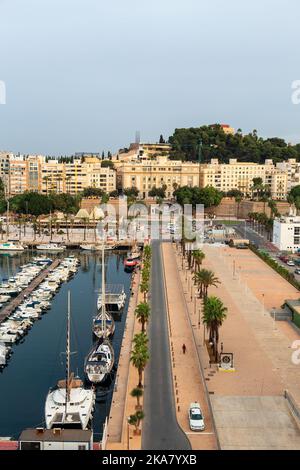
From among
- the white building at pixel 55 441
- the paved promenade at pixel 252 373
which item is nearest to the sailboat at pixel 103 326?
the paved promenade at pixel 252 373

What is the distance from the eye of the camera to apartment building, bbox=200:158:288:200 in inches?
5300

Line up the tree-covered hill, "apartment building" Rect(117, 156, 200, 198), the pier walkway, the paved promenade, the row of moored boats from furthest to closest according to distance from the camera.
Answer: the tree-covered hill
"apartment building" Rect(117, 156, 200, 198)
the pier walkway
the row of moored boats
the paved promenade

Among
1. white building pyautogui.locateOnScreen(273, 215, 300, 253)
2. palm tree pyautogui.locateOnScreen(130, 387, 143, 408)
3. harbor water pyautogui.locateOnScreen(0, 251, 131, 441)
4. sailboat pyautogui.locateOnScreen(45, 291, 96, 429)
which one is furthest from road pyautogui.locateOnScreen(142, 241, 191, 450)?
white building pyautogui.locateOnScreen(273, 215, 300, 253)

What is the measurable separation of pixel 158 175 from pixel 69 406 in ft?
372

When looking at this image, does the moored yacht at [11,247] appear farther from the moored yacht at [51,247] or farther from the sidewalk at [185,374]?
the sidewalk at [185,374]

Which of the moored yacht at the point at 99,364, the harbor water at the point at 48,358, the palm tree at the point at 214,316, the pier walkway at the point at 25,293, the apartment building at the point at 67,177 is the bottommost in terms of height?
the harbor water at the point at 48,358

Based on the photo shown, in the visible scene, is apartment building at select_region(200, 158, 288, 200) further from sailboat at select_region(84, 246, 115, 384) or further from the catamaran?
sailboat at select_region(84, 246, 115, 384)

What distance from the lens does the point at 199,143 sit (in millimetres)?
152750

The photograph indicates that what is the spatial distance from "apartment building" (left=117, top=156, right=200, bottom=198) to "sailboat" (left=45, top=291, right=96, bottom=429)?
110 m

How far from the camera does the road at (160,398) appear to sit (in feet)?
70.0

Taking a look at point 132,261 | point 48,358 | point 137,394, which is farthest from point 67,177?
point 137,394

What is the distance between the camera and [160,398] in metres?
25.3

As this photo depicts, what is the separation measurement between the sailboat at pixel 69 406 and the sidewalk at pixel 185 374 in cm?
406
